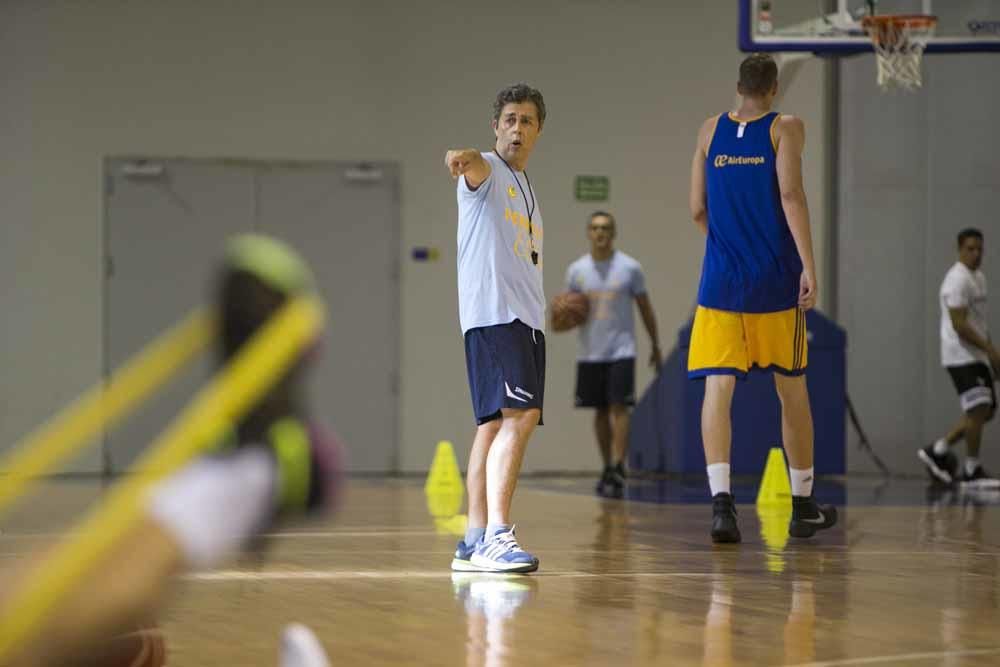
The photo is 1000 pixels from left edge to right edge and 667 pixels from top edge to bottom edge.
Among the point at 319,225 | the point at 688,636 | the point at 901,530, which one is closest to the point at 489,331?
the point at 688,636

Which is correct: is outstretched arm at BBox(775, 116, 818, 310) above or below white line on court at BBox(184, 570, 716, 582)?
above

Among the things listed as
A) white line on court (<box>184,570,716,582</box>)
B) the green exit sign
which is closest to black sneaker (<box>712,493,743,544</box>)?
white line on court (<box>184,570,716,582</box>)

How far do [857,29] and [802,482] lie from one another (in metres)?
5.03

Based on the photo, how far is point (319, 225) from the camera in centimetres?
1497

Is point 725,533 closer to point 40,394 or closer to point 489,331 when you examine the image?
point 489,331

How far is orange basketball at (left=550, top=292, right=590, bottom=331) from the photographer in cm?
1163

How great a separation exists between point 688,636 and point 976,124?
11.6m

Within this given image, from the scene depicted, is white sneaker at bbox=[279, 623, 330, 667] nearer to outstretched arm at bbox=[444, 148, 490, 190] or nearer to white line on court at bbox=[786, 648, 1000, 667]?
white line on court at bbox=[786, 648, 1000, 667]

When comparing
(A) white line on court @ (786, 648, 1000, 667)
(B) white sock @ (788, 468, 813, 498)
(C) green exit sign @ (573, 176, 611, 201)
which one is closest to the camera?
(A) white line on court @ (786, 648, 1000, 667)

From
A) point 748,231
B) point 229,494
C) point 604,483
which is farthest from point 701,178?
point 229,494

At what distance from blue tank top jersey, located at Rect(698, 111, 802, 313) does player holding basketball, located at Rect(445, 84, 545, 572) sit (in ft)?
4.45

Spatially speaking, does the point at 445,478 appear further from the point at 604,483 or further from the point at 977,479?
the point at 977,479

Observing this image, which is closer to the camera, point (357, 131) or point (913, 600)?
point (913, 600)

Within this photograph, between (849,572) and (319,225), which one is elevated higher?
(319,225)
